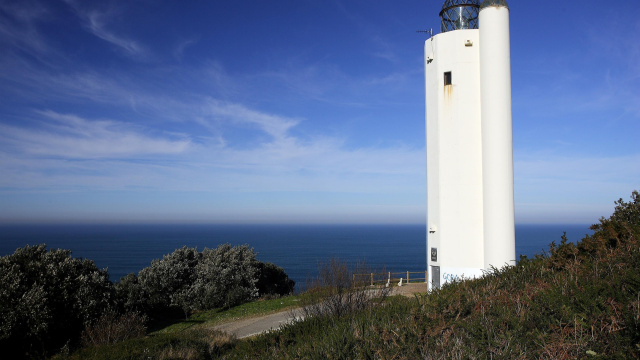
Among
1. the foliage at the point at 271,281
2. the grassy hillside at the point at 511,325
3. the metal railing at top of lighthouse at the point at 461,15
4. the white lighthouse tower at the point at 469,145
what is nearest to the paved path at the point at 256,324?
the white lighthouse tower at the point at 469,145

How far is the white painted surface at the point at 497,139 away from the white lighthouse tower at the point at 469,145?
0.03 meters

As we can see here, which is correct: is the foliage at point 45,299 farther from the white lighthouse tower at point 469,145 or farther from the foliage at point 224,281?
the white lighthouse tower at point 469,145

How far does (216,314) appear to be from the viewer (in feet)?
61.7

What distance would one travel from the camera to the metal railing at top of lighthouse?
14.9m

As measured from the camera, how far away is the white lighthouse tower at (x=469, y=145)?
514 inches

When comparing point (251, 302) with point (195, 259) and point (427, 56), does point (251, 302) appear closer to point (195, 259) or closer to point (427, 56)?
point (195, 259)

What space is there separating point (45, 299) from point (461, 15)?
17.5 metres

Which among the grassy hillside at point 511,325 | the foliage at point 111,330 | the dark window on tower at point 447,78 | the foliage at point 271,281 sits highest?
the dark window on tower at point 447,78

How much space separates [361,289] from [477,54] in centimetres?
906

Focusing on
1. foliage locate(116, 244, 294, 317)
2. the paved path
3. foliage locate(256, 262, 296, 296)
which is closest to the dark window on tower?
the paved path

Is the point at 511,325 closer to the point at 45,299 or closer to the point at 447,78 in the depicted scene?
the point at 447,78

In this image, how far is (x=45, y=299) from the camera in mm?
13125

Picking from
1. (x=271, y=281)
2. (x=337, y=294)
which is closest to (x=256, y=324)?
(x=337, y=294)

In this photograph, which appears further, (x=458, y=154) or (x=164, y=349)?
(x=458, y=154)
